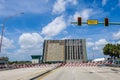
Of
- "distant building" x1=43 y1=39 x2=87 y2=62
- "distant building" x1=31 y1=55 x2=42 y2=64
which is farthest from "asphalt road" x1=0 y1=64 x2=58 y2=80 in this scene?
"distant building" x1=43 y1=39 x2=87 y2=62

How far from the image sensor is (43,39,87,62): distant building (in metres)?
159

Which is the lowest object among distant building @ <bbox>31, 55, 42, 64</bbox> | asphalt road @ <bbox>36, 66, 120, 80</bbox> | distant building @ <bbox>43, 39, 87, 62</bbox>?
asphalt road @ <bbox>36, 66, 120, 80</bbox>

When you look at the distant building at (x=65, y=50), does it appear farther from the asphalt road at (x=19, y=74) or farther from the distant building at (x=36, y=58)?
the asphalt road at (x=19, y=74)

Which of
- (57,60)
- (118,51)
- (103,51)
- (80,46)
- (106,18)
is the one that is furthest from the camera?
(57,60)

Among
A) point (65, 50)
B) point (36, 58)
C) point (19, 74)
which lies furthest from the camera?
point (65, 50)

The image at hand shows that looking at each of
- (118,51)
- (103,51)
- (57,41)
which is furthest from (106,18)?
(57,41)

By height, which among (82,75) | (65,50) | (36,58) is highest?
(65,50)

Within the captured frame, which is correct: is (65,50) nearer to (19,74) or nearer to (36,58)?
(36,58)

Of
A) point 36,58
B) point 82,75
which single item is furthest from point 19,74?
point 36,58

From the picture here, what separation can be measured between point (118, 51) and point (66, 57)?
4613 centimetres

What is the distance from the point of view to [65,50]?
164m

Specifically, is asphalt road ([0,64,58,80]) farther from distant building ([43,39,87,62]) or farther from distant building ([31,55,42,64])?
distant building ([43,39,87,62])

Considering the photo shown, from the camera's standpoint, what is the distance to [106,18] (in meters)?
27.2

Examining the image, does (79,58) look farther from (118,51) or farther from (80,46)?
(118,51)
